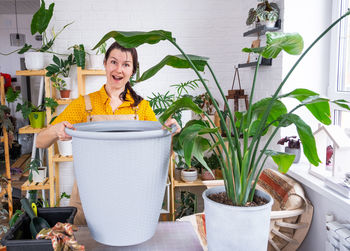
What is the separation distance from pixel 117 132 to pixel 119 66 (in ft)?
2.97

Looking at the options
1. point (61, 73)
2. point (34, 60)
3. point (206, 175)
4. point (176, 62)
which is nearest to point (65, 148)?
point (61, 73)

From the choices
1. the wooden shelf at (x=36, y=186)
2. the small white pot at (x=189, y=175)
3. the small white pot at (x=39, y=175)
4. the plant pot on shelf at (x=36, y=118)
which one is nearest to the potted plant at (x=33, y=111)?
the plant pot on shelf at (x=36, y=118)

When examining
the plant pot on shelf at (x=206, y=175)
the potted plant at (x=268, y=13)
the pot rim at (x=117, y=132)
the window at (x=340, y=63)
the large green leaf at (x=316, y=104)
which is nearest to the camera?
the pot rim at (x=117, y=132)

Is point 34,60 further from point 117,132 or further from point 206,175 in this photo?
point 117,132

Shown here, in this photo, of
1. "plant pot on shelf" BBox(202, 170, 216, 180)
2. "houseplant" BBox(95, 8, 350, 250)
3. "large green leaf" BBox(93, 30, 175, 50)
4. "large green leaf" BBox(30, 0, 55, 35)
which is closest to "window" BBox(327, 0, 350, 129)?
"plant pot on shelf" BBox(202, 170, 216, 180)

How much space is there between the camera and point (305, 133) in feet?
2.78

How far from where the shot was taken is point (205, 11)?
319 centimetres

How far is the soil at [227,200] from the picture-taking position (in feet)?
2.85

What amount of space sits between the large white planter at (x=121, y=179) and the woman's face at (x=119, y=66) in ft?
2.83

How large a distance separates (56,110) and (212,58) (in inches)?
64.6

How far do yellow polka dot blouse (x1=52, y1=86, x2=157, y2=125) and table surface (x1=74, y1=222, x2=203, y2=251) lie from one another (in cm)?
80

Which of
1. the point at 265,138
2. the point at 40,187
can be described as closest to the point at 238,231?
the point at 265,138

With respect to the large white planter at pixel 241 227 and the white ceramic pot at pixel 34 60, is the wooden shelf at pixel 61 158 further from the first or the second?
the large white planter at pixel 241 227

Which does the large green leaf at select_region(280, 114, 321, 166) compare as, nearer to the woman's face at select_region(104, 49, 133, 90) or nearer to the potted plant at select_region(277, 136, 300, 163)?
the woman's face at select_region(104, 49, 133, 90)
